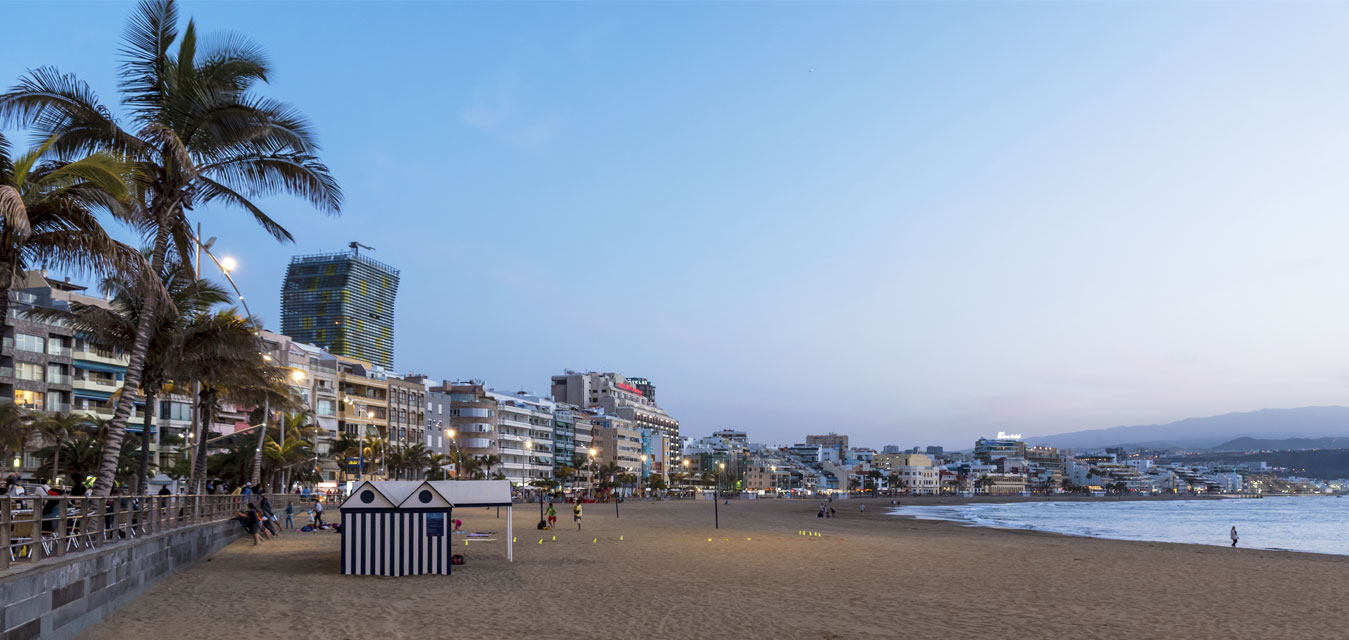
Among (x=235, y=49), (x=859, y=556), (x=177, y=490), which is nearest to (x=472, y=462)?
(x=177, y=490)

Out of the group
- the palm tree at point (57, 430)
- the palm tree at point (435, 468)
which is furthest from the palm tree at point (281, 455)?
the palm tree at point (435, 468)

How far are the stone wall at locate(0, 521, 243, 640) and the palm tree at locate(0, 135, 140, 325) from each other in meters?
4.03

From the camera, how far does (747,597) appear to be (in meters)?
18.0

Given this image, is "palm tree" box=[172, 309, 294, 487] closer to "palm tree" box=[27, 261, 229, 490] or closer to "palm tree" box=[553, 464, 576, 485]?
"palm tree" box=[27, 261, 229, 490]

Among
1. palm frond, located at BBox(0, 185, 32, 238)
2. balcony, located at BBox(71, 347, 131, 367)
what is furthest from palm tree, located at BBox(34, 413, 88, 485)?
palm frond, located at BBox(0, 185, 32, 238)

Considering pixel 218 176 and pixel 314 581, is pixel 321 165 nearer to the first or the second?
pixel 218 176

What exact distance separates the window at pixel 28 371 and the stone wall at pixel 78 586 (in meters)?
54.7

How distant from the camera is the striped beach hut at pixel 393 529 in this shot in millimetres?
20562

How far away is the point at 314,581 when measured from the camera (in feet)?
65.0

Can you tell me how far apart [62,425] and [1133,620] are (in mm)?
55342

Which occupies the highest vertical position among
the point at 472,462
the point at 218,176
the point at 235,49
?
→ the point at 235,49

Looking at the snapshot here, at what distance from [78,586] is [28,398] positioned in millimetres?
62237

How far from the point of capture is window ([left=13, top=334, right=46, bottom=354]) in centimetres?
6512

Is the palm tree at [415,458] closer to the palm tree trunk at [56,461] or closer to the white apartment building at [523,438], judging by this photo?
the white apartment building at [523,438]
